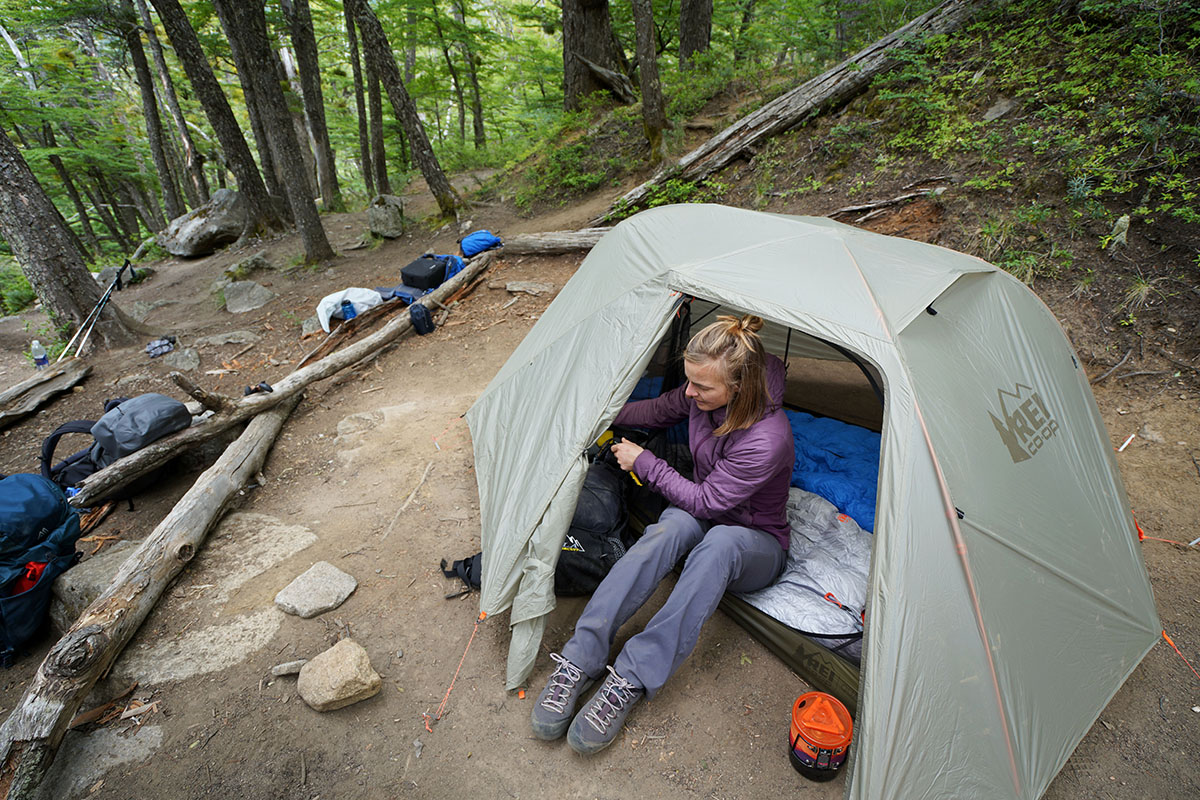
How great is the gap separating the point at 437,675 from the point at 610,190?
827cm

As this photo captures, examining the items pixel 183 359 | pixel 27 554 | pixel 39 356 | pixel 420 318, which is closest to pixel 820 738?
pixel 27 554

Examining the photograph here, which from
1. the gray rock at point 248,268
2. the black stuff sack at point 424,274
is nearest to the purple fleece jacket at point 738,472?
the black stuff sack at point 424,274

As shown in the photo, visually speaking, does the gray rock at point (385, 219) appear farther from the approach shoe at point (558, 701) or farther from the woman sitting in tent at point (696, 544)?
the approach shoe at point (558, 701)

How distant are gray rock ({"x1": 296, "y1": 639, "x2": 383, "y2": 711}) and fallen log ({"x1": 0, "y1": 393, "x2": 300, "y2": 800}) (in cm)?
89

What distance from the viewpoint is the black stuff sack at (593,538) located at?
2.79 metres

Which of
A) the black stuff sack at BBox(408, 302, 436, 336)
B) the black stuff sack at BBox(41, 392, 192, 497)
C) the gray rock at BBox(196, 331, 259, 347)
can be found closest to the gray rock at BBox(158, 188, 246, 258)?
the gray rock at BBox(196, 331, 259, 347)

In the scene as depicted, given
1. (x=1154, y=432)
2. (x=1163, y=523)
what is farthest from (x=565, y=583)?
(x=1154, y=432)

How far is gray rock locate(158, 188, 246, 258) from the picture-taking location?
467 inches

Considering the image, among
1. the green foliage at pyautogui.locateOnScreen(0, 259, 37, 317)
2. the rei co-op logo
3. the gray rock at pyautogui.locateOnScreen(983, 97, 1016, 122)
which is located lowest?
the green foliage at pyautogui.locateOnScreen(0, 259, 37, 317)

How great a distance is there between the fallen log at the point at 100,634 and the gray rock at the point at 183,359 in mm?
3303

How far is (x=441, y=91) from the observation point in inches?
634

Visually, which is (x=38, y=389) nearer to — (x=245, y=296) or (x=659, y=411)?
(x=245, y=296)

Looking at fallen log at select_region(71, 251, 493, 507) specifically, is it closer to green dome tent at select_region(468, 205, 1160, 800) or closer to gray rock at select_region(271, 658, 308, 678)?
gray rock at select_region(271, 658, 308, 678)

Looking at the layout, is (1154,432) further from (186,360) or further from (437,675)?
(186,360)
